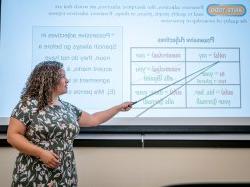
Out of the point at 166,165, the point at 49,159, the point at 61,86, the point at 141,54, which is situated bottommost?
the point at 166,165

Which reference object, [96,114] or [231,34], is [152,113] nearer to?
[96,114]

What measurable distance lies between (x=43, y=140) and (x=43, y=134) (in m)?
0.04

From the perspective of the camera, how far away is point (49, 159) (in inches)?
64.4

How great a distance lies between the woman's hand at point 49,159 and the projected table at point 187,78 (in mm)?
820

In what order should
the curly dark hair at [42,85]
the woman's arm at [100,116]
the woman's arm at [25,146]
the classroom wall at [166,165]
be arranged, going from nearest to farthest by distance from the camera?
the woman's arm at [25,146] < the curly dark hair at [42,85] < the woman's arm at [100,116] < the classroom wall at [166,165]

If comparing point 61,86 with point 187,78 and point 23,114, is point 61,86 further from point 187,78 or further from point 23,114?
point 187,78

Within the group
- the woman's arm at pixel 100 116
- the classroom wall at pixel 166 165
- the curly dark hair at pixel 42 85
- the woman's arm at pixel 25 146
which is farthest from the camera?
the classroom wall at pixel 166 165

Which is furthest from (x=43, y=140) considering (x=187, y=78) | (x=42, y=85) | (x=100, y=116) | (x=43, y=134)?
(x=187, y=78)

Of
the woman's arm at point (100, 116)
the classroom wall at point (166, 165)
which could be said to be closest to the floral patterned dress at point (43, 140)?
the woman's arm at point (100, 116)

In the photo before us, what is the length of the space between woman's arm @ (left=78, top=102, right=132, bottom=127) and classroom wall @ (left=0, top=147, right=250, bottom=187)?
0.99ft

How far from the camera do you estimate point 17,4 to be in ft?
7.79

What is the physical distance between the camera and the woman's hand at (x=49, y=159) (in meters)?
1.63

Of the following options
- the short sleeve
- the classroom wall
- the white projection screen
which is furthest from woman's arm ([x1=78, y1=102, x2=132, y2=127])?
the short sleeve

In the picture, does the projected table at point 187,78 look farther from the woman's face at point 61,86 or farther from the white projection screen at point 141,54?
the woman's face at point 61,86
